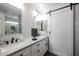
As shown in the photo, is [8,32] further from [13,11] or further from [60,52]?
[60,52]

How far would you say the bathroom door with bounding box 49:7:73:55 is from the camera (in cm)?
177

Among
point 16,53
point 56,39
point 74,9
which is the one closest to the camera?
point 16,53

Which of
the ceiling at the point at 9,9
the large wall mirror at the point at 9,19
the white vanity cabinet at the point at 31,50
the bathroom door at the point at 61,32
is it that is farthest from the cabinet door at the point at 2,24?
the bathroom door at the point at 61,32

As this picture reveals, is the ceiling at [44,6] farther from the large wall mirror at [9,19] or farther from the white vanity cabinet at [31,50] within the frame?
the white vanity cabinet at [31,50]

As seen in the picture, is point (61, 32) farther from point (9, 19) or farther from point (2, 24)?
point (2, 24)

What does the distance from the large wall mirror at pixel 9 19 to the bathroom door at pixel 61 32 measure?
148 centimetres

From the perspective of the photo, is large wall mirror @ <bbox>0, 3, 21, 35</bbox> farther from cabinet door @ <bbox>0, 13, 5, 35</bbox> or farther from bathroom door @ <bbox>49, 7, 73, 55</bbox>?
bathroom door @ <bbox>49, 7, 73, 55</bbox>

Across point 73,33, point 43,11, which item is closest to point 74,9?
point 73,33

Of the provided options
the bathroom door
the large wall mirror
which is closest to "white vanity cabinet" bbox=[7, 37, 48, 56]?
the large wall mirror

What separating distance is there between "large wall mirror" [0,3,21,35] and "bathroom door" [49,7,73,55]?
1481 mm

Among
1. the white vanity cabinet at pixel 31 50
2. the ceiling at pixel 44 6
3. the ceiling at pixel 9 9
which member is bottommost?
the white vanity cabinet at pixel 31 50

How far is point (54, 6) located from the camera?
7.43 feet

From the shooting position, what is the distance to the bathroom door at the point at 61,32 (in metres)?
1.77

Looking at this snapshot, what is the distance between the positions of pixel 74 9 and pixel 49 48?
1884mm
